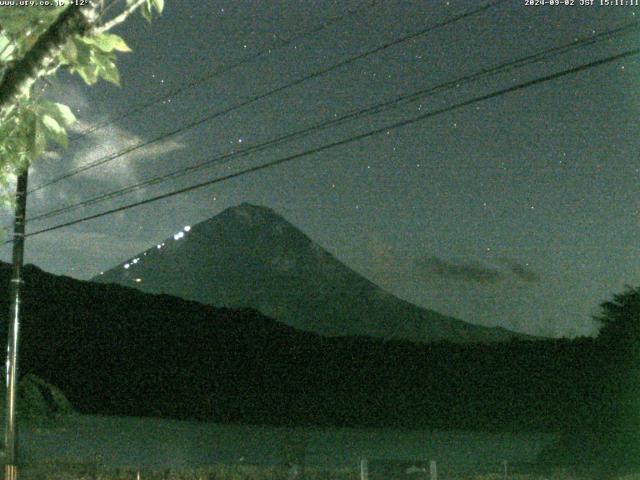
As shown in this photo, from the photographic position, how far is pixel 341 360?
51.6 meters

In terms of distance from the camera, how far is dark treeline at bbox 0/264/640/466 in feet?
129

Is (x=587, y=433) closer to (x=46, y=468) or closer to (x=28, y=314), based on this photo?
(x=46, y=468)

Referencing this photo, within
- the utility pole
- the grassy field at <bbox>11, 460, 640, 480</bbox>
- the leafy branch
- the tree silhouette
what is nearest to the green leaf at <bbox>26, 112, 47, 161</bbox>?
the leafy branch

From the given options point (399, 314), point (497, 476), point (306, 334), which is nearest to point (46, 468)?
point (497, 476)

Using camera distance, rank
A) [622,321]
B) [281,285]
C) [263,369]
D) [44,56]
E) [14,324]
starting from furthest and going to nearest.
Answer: [281,285] < [263,369] < [622,321] < [14,324] < [44,56]

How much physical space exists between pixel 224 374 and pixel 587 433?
29149 millimetres

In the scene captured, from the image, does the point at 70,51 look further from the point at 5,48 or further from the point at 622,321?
the point at 622,321

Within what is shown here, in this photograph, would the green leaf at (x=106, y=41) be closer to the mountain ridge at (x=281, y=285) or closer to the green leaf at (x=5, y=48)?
the green leaf at (x=5, y=48)

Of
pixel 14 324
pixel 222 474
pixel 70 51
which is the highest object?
pixel 14 324

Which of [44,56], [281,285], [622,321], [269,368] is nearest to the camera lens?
[44,56]

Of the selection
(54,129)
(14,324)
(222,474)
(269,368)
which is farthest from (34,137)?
(269,368)

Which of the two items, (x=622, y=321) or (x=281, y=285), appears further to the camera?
(x=281, y=285)

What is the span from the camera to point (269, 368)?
169 ft

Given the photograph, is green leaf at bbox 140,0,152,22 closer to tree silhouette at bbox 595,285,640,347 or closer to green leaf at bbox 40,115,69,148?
green leaf at bbox 40,115,69,148
